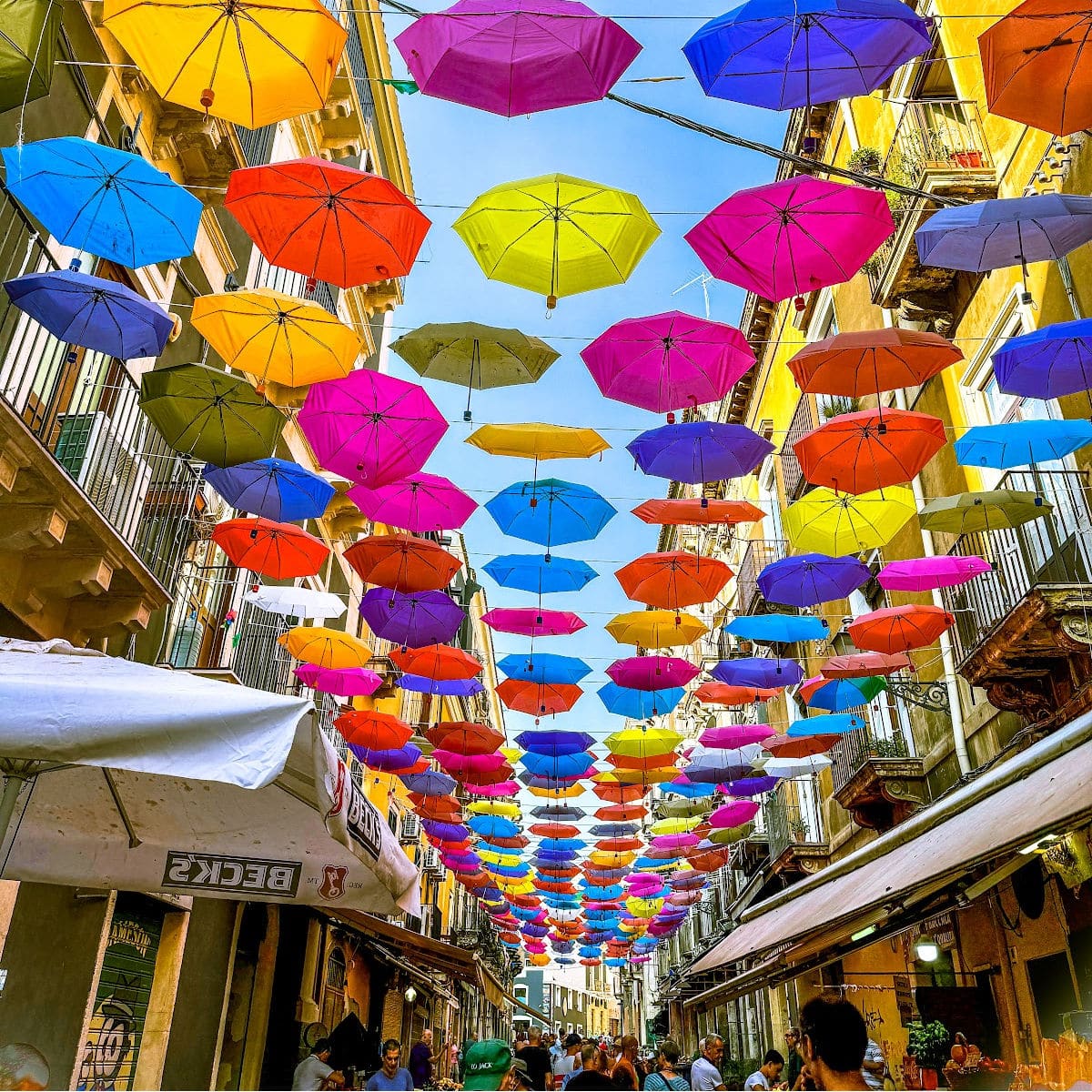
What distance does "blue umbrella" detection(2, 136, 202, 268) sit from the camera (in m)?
6.76

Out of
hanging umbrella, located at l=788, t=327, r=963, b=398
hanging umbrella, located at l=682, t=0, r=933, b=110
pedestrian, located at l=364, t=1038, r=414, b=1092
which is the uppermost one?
hanging umbrella, located at l=682, t=0, r=933, b=110

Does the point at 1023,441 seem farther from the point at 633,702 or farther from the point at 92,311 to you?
the point at 633,702

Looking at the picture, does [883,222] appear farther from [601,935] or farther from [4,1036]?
[601,935]

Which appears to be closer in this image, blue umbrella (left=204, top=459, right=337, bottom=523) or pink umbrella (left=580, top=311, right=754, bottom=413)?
pink umbrella (left=580, top=311, right=754, bottom=413)

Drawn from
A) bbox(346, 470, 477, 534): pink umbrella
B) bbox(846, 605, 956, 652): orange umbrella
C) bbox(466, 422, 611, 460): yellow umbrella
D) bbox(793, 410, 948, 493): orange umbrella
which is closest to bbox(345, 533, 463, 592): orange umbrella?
bbox(346, 470, 477, 534): pink umbrella

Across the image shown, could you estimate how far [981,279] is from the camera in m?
12.3

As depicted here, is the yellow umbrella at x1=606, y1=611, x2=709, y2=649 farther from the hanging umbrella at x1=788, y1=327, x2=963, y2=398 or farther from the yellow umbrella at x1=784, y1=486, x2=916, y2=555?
the hanging umbrella at x1=788, y1=327, x2=963, y2=398

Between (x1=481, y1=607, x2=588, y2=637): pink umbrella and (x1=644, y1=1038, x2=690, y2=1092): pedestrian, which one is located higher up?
(x1=481, y1=607, x2=588, y2=637): pink umbrella

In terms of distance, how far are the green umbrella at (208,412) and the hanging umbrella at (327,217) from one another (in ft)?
4.90

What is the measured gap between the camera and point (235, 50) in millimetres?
5930

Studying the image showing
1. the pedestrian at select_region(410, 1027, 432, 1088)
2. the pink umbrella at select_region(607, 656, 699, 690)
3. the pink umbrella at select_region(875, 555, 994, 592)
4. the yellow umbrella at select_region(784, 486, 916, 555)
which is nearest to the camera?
the pink umbrella at select_region(875, 555, 994, 592)

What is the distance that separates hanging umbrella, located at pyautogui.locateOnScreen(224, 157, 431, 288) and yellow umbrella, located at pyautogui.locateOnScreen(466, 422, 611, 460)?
2697 millimetres

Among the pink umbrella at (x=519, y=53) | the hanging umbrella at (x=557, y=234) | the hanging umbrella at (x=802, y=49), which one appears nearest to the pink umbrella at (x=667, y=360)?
the hanging umbrella at (x=557, y=234)

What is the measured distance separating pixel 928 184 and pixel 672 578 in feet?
Answer: 19.2
